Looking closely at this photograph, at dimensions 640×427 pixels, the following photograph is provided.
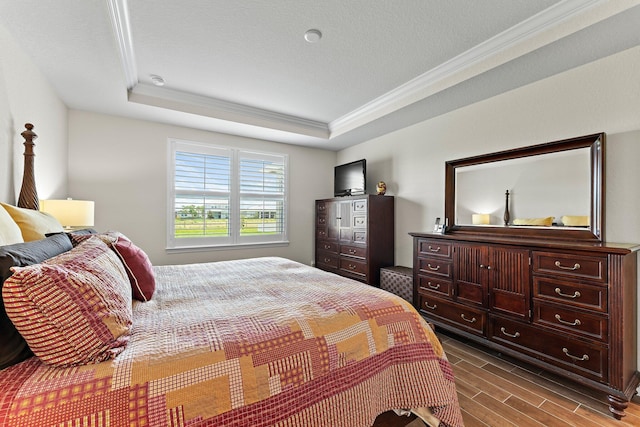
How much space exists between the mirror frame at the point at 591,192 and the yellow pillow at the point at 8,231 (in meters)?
A: 3.42

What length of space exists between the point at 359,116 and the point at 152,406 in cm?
357

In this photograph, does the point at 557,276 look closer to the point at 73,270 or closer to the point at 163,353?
the point at 163,353

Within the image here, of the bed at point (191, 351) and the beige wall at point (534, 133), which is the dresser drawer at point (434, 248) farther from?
the bed at point (191, 351)

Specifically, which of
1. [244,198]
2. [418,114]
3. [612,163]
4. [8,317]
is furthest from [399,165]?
[8,317]

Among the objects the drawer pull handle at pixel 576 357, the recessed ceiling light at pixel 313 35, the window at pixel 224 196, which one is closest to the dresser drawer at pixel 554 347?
the drawer pull handle at pixel 576 357

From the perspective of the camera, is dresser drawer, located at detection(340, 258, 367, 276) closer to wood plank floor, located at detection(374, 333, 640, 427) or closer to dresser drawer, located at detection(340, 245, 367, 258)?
dresser drawer, located at detection(340, 245, 367, 258)

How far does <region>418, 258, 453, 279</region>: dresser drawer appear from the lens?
2.66 meters

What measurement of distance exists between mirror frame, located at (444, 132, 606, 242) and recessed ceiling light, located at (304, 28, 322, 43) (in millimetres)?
1962

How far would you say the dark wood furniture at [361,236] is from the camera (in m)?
3.66

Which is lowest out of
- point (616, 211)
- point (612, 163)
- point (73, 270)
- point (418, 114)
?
point (73, 270)

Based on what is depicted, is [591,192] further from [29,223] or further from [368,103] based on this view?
[29,223]

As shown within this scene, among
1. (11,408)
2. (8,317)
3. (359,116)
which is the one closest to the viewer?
Result: (11,408)

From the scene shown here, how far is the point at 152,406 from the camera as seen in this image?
82 cm

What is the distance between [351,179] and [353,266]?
1.37 meters
